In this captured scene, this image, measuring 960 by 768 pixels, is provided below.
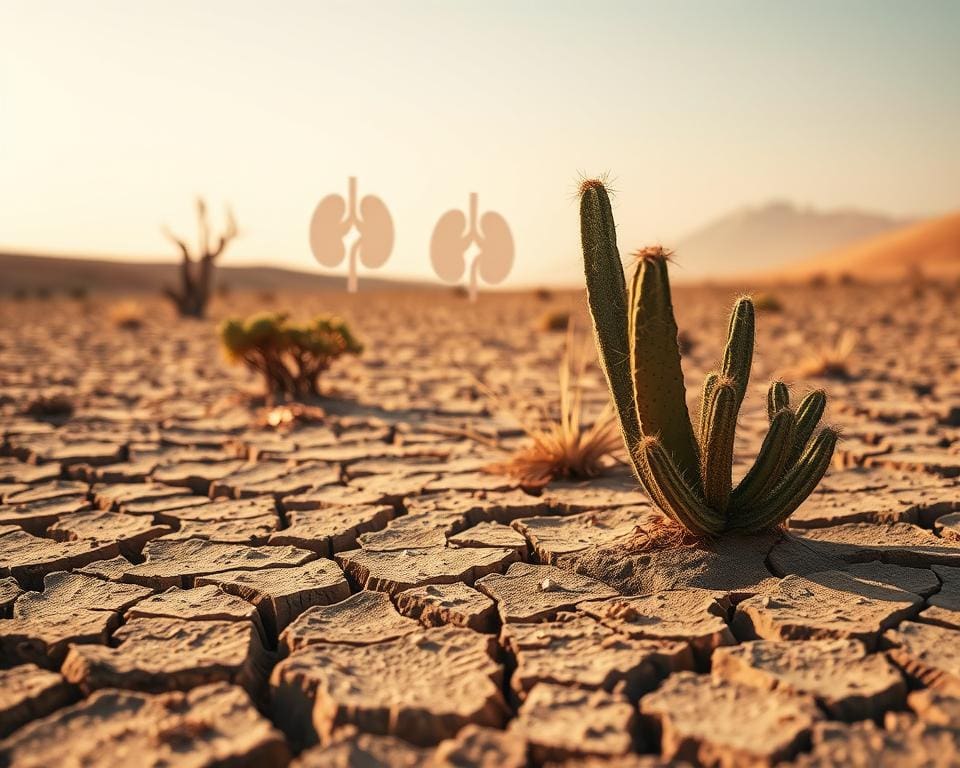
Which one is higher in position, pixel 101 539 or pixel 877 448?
pixel 877 448

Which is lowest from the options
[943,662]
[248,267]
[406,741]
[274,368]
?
[406,741]

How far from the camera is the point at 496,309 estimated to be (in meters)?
20.9

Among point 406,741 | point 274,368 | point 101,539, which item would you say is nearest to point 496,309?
point 274,368

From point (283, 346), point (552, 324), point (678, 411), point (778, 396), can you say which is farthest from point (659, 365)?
point (552, 324)

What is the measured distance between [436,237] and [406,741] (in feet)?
8.20

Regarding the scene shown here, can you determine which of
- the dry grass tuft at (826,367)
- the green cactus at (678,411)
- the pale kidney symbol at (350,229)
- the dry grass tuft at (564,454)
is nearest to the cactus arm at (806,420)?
the green cactus at (678,411)

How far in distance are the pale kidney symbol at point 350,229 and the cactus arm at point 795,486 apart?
1937mm

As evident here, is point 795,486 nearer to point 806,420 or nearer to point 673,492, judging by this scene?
point 806,420

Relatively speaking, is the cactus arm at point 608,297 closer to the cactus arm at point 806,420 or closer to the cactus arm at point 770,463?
the cactus arm at point 770,463

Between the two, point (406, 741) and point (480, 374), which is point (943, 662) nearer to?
point (406, 741)

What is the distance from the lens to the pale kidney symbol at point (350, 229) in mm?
3930

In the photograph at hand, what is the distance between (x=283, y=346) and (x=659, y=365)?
431 centimetres

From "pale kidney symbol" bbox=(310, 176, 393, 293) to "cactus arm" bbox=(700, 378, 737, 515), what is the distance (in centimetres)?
172

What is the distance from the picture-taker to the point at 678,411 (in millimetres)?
3045
